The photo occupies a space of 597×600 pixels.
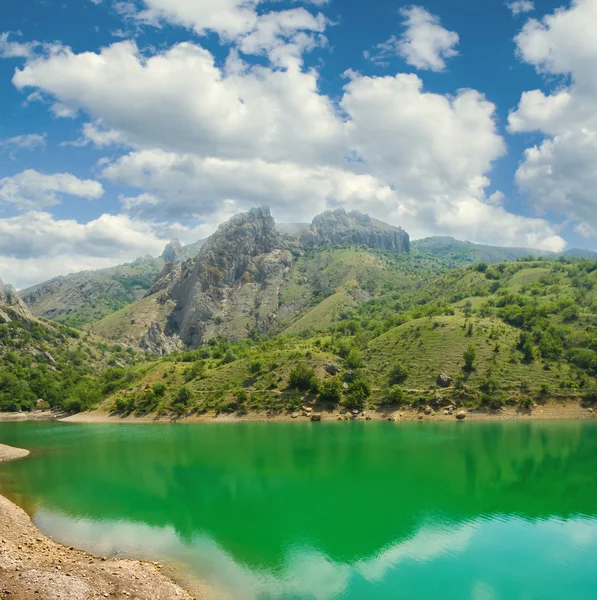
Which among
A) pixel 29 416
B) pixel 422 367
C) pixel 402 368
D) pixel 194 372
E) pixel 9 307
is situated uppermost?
pixel 9 307

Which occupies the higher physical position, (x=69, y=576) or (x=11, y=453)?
(x=69, y=576)

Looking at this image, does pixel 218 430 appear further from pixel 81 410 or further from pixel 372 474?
pixel 81 410

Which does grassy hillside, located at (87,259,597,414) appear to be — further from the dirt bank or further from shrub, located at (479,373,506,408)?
the dirt bank

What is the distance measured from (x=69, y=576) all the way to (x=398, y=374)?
7695cm

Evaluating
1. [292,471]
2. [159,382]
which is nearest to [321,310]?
[159,382]

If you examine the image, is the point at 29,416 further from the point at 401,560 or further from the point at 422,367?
the point at 401,560

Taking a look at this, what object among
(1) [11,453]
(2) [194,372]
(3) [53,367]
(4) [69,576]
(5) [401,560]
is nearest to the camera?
(4) [69,576]

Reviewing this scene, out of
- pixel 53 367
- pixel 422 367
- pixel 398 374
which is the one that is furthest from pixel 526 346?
pixel 53 367

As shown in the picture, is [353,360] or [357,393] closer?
[357,393]

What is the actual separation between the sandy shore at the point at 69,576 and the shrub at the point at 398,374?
73.0 meters

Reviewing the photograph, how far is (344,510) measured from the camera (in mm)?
33562

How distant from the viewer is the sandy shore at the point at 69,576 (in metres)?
19.5

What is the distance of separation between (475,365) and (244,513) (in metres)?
68.0

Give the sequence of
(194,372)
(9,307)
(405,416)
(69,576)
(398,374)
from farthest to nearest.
A: (9,307) < (194,372) < (398,374) < (405,416) < (69,576)
